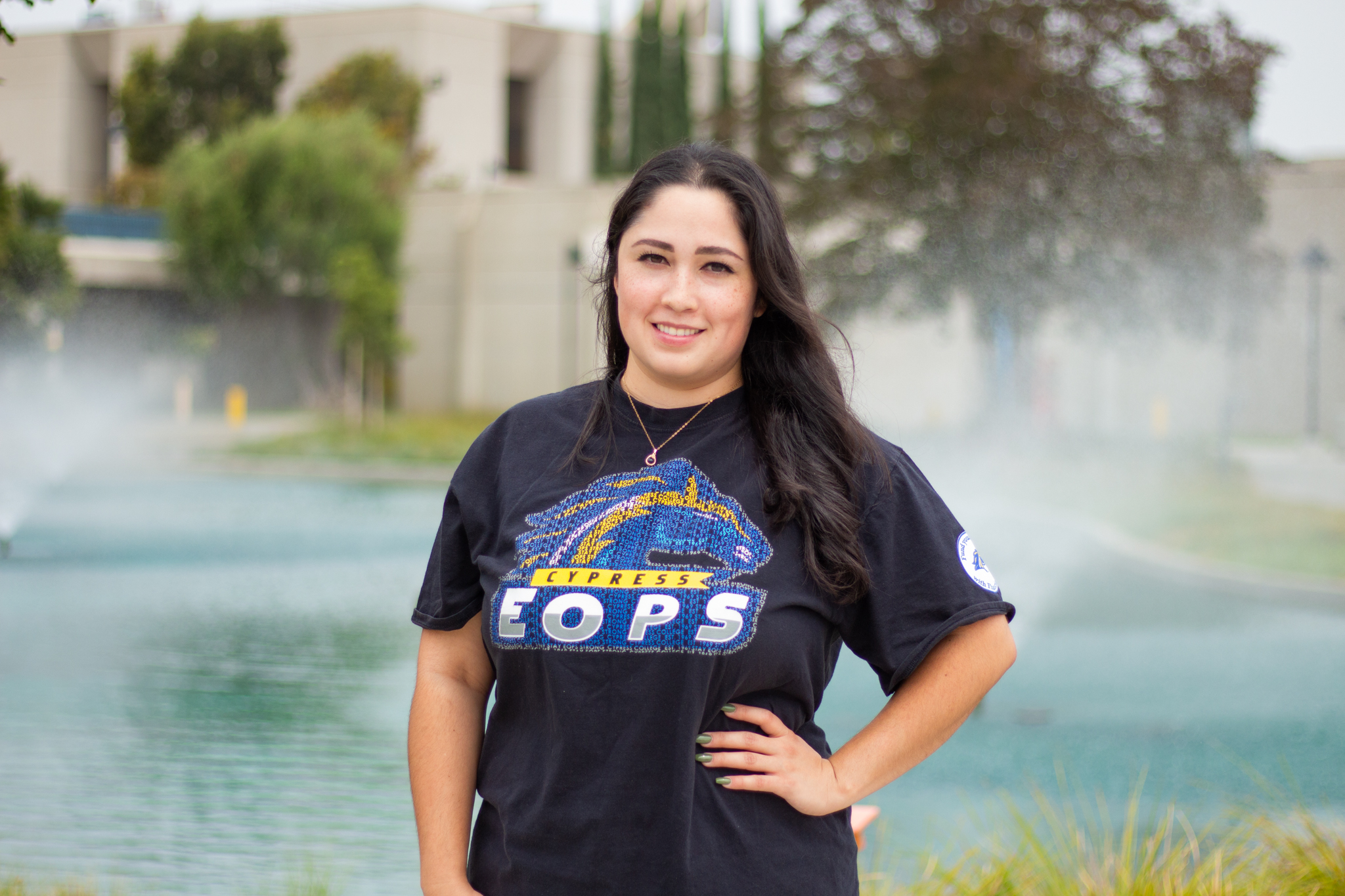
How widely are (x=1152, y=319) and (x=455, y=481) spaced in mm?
20779

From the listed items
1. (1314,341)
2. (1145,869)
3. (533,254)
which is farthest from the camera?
(533,254)

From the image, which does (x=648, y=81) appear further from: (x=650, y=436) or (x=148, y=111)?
(x=650, y=436)

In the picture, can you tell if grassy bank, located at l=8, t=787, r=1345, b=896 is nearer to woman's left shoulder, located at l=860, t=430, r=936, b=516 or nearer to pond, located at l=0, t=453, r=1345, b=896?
pond, located at l=0, t=453, r=1345, b=896

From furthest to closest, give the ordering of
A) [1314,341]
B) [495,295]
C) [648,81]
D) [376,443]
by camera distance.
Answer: [648,81]
[495,295]
[376,443]
[1314,341]

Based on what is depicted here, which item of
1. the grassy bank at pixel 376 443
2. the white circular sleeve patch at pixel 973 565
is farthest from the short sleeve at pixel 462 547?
the grassy bank at pixel 376 443

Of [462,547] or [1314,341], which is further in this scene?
[1314,341]

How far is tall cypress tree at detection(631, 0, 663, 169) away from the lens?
41906 mm

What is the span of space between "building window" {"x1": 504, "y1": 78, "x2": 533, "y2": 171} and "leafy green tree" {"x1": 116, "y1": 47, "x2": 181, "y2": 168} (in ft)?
36.7

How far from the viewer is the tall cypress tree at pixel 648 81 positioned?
4191 centimetres

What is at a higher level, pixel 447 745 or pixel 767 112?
pixel 767 112

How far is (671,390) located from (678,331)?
9cm

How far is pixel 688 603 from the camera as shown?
161 cm

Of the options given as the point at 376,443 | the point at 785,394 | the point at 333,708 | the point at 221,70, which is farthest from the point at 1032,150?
the point at 221,70

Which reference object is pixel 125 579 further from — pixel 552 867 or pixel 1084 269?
pixel 1084 269
